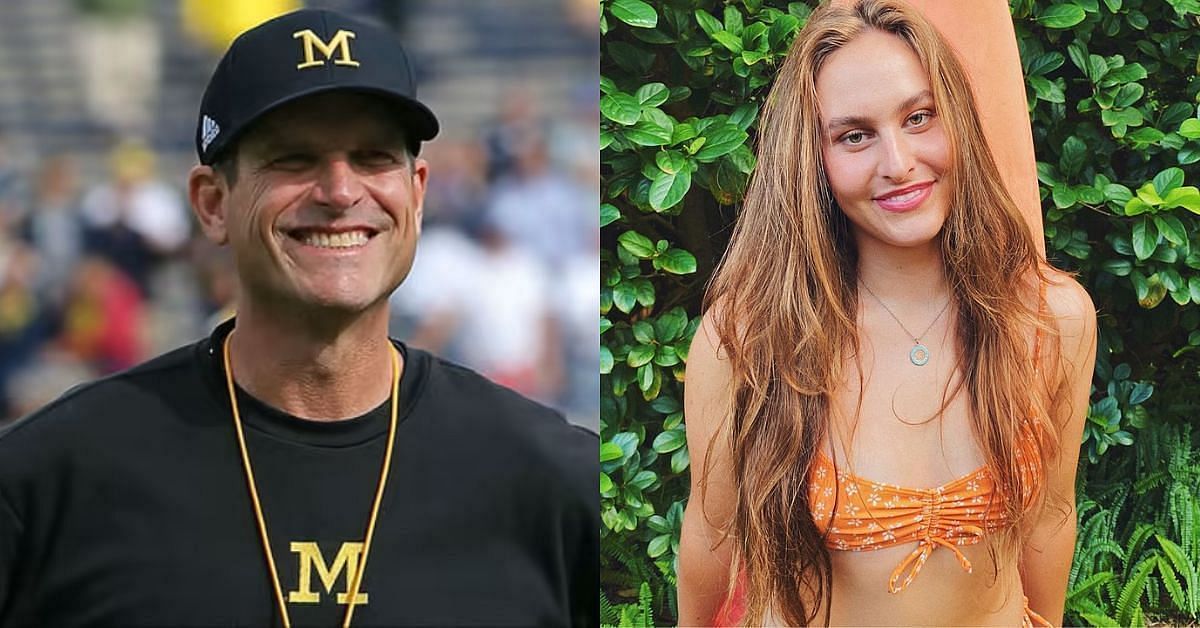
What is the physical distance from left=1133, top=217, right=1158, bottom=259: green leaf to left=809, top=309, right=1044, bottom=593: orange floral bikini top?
0.45 metres

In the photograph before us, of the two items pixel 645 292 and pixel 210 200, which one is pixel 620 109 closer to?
pixel 645 292

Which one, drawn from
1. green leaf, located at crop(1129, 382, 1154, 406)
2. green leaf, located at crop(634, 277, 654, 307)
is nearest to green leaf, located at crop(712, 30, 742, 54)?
green leaf, located at crop(634, 277, 654, 307)

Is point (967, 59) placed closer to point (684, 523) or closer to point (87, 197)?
point (684, 523)

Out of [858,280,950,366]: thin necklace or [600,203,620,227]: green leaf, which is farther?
[600,203,620,227]: green leaf

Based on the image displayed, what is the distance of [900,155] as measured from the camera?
8.96 ft

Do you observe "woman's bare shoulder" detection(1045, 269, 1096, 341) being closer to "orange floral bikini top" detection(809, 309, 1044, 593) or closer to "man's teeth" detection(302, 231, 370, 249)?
"orange floral bikini top" detection(809, 309, 1044, 593)

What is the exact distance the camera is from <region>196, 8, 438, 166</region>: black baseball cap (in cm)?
209

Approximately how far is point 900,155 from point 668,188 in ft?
1.47

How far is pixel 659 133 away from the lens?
2.88m

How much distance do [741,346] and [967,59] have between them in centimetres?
68

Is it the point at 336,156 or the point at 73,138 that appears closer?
the point at 336,156

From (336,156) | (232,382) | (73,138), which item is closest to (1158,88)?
(336,156)

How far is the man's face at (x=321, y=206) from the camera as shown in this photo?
2.11 m

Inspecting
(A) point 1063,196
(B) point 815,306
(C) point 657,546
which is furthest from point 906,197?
(C) point 657,546
